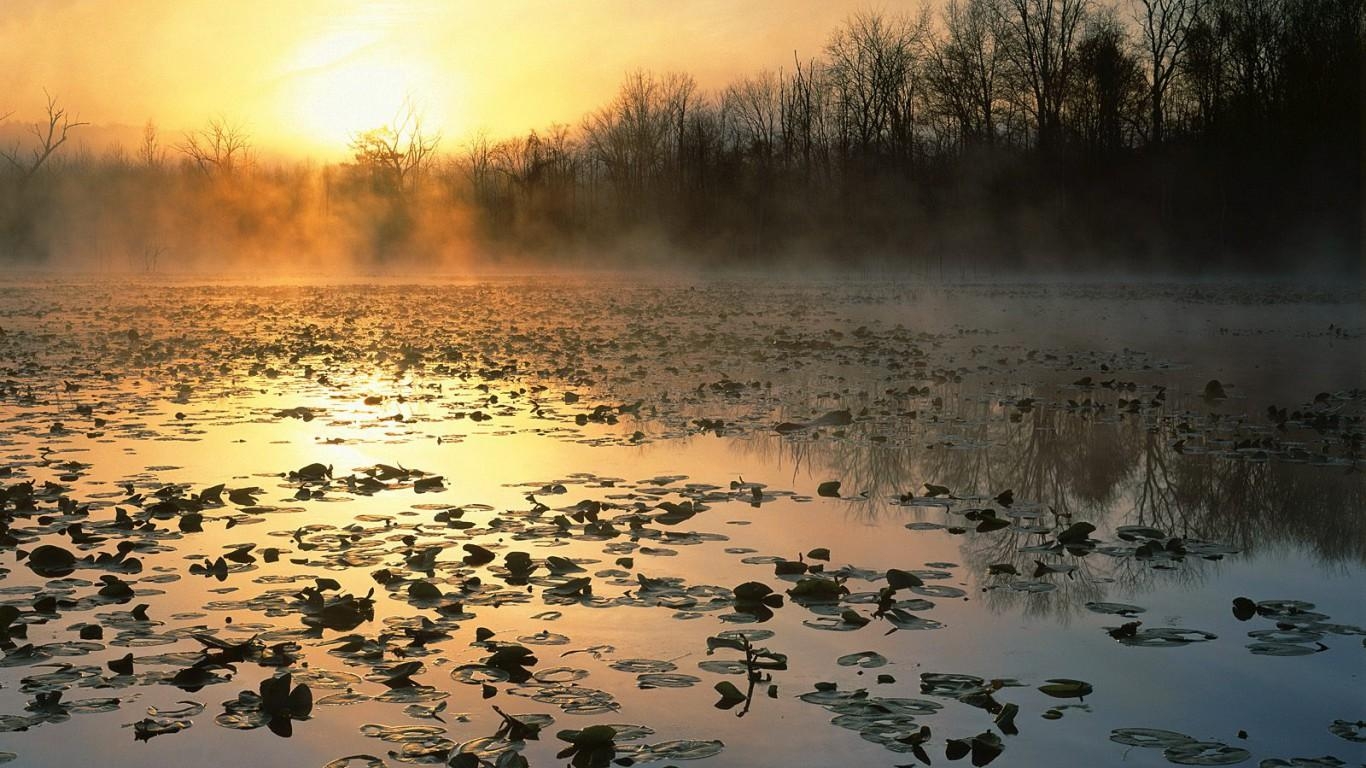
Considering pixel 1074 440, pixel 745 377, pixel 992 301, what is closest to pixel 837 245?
pixel 992 301

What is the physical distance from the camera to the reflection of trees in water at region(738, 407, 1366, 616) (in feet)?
20.7

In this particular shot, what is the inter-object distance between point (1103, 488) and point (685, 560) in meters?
3.67

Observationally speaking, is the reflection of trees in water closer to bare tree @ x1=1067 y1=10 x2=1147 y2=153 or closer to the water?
the water

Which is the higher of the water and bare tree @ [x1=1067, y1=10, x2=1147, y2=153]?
bare tree @ [x1=1067, y1=10, x2=1147, y2=153]

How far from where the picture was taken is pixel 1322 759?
388 cm

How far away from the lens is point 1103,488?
853 centimetres

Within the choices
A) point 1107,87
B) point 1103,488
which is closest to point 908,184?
point 1107,87

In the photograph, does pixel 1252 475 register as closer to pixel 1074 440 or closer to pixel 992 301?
pixel 1074 440

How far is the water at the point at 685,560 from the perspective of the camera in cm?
414

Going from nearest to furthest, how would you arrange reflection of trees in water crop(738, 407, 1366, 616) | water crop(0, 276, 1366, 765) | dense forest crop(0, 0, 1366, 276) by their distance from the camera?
water crop(0, 276, 1366, 765) < reflection of trees in water crop(738, 407, 1366, 616) < dense forest crop(0, 0, 1366, 276)

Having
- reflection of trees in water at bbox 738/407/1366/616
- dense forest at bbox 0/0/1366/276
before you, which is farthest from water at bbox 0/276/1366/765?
dense forest at bbox 0/0/1366/276

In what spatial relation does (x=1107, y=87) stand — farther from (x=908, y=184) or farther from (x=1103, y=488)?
(x=1103, y=488)

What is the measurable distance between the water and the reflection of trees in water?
4cm

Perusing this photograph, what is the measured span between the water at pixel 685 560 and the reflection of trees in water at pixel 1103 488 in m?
0.04
